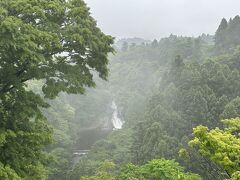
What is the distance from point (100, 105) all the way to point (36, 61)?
10765 centimetres

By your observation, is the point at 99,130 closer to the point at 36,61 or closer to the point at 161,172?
the point at 161,172

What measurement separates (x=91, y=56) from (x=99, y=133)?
83122mm

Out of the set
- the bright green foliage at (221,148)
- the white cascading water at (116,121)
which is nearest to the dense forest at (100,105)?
the bright green foliage at (221,148)

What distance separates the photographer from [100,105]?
121250 millimetres

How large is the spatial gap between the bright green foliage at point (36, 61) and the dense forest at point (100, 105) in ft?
0.14

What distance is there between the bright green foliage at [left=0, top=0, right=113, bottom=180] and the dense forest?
4cm

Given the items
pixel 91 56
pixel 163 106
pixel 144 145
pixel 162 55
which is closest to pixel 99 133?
pixel 162 55

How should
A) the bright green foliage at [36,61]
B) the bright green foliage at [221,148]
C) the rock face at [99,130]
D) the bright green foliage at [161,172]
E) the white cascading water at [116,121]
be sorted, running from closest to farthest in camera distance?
1. the bright green foliage at [221,148]
2. the bright green foliage at [36,61]
3. the bright green foliage at [161,172]
4. the rock face at [99,130]
5. the white cascading water at [116,121]

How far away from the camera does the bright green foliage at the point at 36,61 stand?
13695 mm

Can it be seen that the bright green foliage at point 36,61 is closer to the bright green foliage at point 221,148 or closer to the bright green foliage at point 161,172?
the bright green foliage at point 221,148

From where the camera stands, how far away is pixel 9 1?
14.1m

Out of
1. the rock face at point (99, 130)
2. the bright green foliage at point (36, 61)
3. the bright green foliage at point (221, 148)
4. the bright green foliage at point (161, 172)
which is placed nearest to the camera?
the bright green foliage at point (221, 148)

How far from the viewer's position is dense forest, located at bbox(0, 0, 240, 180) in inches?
549

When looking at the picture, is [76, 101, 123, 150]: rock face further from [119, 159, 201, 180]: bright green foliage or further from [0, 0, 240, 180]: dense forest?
[119, 159, 201, 180]: bright green foliage
